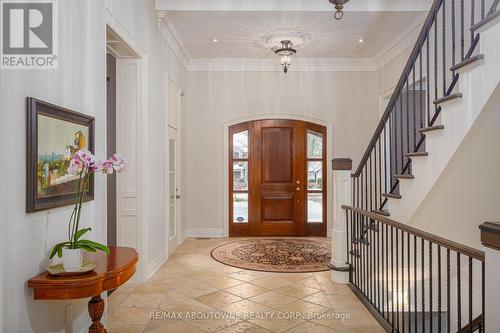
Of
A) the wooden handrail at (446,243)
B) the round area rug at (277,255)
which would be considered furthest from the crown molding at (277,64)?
the wooden handrail at (446,243)

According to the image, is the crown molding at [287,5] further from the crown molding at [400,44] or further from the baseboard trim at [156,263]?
the baseboard trim at [156,263]

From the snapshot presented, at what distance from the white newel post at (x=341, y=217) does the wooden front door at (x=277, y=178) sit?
2.57 m

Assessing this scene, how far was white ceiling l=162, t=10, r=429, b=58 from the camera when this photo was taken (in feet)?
15.3

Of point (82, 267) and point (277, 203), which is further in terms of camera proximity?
point (277, 203)

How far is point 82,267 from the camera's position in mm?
2031

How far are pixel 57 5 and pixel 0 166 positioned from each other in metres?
1.14

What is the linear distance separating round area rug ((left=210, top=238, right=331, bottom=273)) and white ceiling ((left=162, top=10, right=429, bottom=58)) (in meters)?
3.23

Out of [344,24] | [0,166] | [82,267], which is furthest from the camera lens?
[344,24]

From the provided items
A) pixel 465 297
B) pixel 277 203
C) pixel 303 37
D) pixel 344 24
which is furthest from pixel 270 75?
pixel 465 297

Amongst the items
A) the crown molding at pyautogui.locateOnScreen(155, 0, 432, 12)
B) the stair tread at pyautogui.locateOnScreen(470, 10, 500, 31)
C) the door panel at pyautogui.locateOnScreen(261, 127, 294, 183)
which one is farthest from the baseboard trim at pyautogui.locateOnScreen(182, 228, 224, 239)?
the stair tread at pyautogui.locateOnScreen(470, 10, 500, 31)

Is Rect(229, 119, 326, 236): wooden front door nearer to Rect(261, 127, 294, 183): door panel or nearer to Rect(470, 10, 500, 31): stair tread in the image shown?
Rect(261, 127, 294, 183): door panel

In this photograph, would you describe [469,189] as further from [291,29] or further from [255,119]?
[255,119]

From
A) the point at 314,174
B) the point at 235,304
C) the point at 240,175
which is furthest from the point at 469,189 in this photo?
the point at 240,175

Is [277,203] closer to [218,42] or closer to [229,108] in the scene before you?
[229,108]
